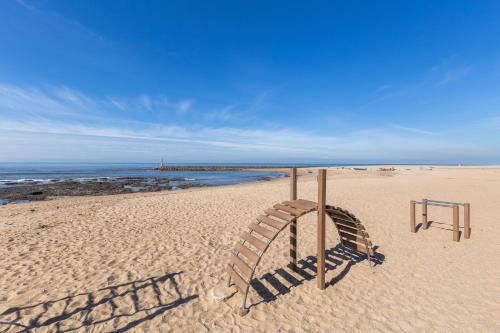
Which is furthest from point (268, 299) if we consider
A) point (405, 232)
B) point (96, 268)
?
point (405, 232)

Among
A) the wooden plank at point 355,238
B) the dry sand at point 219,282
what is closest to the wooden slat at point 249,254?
the dry sand at point 219,282

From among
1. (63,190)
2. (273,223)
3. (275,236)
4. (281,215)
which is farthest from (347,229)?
(63,190)

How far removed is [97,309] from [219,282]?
7.72 ft

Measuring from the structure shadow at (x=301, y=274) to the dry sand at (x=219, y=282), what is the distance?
0.13 ft

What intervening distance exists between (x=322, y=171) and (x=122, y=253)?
6158 millimetres

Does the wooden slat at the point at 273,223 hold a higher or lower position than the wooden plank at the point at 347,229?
higher

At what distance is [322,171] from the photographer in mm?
4922

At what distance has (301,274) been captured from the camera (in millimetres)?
5758

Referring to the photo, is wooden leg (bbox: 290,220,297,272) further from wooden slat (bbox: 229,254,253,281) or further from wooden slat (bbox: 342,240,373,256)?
wooden slat (bbox: 342,240,373,256)

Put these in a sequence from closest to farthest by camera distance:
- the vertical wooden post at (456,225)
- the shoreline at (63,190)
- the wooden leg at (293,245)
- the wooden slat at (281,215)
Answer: the wooden slat at (281,215) < the wooden leg at (293,245) < the vertical wooden post at (456,225) < the shoreline at (63,190)

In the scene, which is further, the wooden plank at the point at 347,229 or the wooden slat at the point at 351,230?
the wooden plank at the point at 347,229

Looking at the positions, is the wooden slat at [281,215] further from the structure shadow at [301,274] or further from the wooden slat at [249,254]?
the structure shadow at [301,274]

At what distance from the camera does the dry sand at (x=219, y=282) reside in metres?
4.08

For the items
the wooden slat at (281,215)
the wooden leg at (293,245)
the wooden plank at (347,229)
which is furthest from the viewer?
the wooden plank at (347,229)
